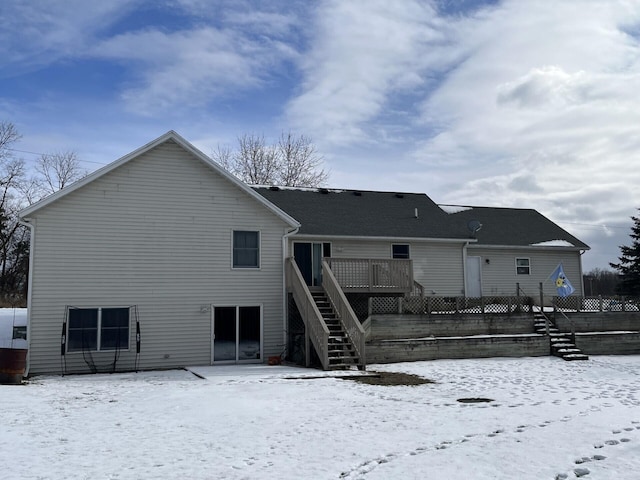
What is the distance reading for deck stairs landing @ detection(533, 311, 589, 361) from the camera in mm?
19766

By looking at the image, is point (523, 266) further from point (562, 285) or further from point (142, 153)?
point (142, 153)

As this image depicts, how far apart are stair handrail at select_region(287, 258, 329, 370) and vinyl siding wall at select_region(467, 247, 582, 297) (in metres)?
11.2

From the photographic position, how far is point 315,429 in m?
9.09

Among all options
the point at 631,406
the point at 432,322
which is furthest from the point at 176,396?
the point at 432,322

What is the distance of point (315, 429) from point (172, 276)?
10.3 m

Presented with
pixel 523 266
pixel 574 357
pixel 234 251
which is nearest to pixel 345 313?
pixel 234 251

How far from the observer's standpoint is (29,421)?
9.62 m

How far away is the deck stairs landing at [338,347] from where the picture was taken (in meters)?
16.5

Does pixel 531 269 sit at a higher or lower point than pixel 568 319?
higher

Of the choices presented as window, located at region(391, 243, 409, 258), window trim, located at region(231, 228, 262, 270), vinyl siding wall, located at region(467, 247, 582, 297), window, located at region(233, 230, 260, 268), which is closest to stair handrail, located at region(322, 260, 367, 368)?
window trim, located at region(231, 228, 262, 270)

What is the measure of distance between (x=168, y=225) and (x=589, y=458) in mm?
14083

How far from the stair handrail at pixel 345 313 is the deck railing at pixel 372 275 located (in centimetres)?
90

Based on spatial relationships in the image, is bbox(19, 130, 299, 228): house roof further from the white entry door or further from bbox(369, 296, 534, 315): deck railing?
the white entry door

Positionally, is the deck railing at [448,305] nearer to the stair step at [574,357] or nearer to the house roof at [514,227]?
the stair step at [574,357]
